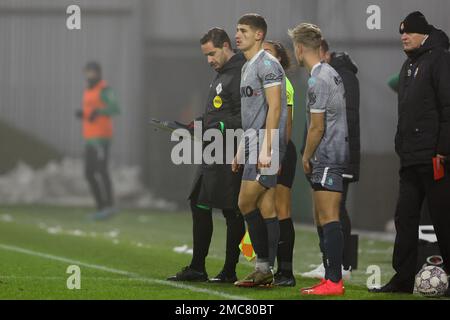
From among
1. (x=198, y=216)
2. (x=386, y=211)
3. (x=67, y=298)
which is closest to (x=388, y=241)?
(x=386, y=211)

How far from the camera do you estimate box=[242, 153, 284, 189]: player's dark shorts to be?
369 inches

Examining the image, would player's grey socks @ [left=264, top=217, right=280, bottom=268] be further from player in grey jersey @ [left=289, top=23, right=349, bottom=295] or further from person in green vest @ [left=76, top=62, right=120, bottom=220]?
person in green vest @ [left=76, top=62, right=120, bottom=220]

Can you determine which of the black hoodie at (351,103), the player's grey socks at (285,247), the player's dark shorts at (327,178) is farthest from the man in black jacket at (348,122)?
the player's dark shorts at (327,178)

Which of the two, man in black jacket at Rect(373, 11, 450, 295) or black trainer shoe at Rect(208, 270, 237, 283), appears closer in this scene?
man in black jacket at Rect(373, 11, 450, 295)

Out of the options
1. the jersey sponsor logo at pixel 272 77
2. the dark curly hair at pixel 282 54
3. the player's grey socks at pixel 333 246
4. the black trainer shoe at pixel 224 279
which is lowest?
the black trainer shoe at pixel 224 279

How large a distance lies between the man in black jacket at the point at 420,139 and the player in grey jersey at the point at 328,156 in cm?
57

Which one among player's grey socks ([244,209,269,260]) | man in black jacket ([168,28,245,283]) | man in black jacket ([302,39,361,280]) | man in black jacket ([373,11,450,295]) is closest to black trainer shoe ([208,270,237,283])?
man in black jacket ([168,28,245,283])

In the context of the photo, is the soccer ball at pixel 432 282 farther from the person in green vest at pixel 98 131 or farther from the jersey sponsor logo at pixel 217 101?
the person in green vest at pixel 98 131

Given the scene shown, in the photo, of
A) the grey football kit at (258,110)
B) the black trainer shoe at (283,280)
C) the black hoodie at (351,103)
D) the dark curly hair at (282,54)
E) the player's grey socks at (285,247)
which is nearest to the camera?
the grey football kit at (258,110)

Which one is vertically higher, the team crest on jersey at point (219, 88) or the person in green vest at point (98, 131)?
the team crest on jersey at point (219, 88)

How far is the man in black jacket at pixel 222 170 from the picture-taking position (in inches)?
392

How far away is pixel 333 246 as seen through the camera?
912 cm

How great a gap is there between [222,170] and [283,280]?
1.02m

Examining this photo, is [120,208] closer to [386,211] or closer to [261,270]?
[386,211]
